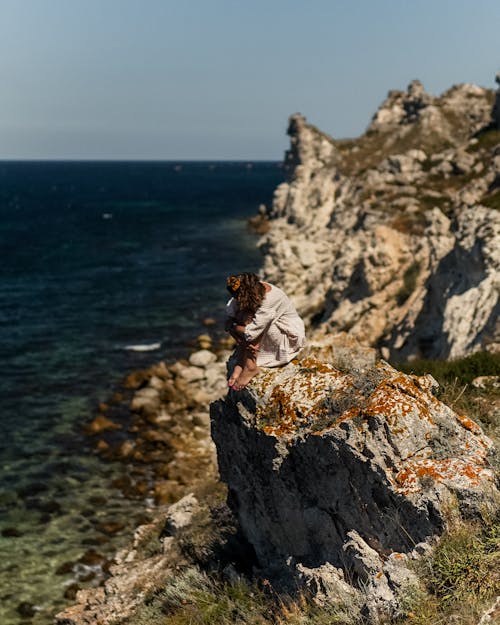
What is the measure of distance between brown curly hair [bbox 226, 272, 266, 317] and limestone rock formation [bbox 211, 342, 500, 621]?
1.28 metres

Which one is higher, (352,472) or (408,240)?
(408,240)

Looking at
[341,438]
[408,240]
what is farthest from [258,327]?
[408,240]

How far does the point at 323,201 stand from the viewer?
71.6m

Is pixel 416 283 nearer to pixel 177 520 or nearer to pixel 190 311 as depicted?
pixel 177 520

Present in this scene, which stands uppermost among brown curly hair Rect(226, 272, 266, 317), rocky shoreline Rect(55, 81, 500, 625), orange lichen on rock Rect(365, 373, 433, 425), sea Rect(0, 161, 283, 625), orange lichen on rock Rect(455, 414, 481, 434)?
brown curly hair Rect(226, 272, 266, 317)

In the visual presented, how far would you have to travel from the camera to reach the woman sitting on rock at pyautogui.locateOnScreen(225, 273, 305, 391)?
10336mm

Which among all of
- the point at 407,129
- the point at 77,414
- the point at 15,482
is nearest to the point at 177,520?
the point at 15,482

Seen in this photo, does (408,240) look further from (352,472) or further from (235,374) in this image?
(352,472)

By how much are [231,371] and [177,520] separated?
753 centimetres

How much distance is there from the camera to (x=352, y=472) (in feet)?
28.0

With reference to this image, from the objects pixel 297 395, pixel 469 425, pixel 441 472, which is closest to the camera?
pixel 441 472

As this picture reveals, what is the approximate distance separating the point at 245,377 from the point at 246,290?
4.97ft

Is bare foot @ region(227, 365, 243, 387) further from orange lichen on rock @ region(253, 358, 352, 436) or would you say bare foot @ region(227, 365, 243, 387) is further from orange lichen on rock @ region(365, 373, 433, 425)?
orange lichen on rock @ region(365, 373, 433, 425)

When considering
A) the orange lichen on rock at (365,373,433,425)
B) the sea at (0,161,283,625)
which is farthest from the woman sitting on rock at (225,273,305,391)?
the sea at (0,161,283,625)
